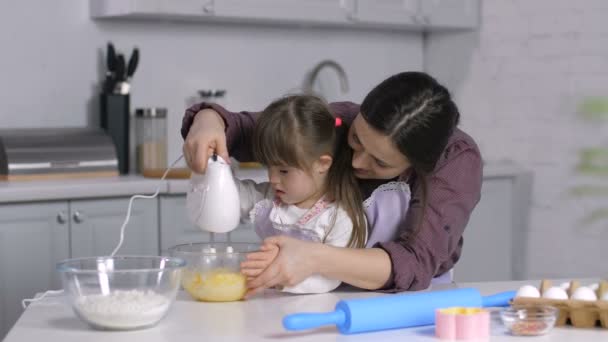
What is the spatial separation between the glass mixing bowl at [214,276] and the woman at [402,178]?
0.9 inches

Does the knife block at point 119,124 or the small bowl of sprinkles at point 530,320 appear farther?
the knife block at point 119,124

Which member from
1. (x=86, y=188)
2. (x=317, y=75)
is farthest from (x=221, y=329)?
(x=317, y=75)

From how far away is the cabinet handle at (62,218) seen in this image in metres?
3.17

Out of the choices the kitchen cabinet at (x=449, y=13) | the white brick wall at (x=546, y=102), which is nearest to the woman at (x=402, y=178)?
the white brick wall at (x=546, y=102)

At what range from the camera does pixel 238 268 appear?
169 centimetres

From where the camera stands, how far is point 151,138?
3.74 metres

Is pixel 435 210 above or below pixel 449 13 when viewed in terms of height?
below

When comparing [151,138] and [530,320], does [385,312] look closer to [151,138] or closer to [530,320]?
[530,320]

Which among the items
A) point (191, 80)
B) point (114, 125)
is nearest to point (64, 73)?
point (114, 125)

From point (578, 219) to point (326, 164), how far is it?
232 centimetres

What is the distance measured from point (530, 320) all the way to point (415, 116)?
534 mm

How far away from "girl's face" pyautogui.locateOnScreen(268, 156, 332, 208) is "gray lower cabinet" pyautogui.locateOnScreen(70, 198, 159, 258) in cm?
137

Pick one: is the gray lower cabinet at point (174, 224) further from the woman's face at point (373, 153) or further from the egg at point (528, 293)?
the egg at point (528, 293)

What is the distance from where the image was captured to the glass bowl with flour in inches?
57.5
